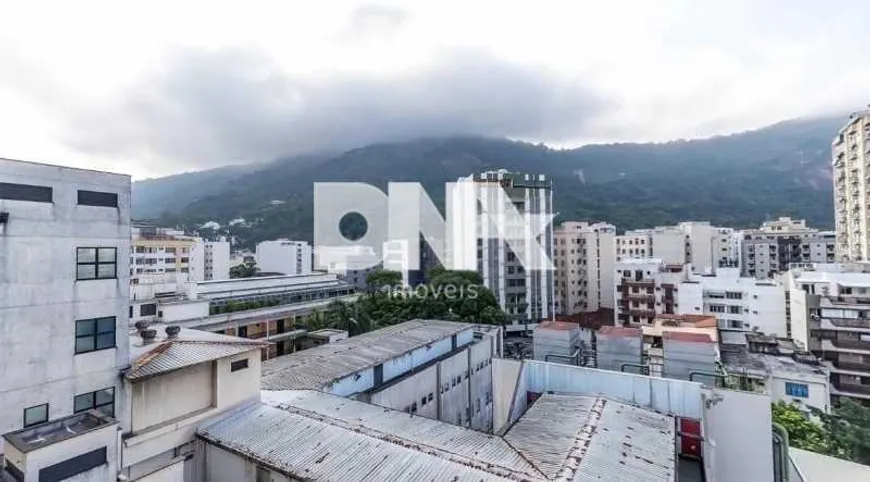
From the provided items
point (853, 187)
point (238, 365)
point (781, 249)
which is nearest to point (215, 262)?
point (238, 365)

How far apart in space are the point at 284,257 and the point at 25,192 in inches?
2250

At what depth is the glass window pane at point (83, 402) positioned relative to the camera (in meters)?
8.23

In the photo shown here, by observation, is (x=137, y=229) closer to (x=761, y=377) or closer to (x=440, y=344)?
(x=440, y=344)

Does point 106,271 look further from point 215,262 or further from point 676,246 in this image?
point 676,246

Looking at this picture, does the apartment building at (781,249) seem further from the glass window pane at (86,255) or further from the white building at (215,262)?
the white building at (215,262)

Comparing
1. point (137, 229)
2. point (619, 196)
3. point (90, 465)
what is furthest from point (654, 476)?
point (619, 196)

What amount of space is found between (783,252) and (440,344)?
60959 millimetres

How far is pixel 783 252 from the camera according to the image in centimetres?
5738

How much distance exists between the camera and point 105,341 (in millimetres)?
8711

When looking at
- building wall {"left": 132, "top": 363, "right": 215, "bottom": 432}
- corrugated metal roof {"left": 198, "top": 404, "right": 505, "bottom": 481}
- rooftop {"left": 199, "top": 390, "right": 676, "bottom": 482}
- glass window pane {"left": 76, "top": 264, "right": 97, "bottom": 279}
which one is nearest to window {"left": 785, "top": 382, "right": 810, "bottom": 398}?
rooftop {"left": 199, "top": 390, "right": 676, "bottom": 482}

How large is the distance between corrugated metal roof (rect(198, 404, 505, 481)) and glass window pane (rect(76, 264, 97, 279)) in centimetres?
400

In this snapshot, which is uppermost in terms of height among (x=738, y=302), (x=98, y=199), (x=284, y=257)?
(x=98, y=199)

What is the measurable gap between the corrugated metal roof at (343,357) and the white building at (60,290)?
14.3 feet

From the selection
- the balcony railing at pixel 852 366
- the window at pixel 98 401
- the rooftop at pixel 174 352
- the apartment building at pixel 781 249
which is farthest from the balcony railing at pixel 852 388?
the window at pixel 98 401
